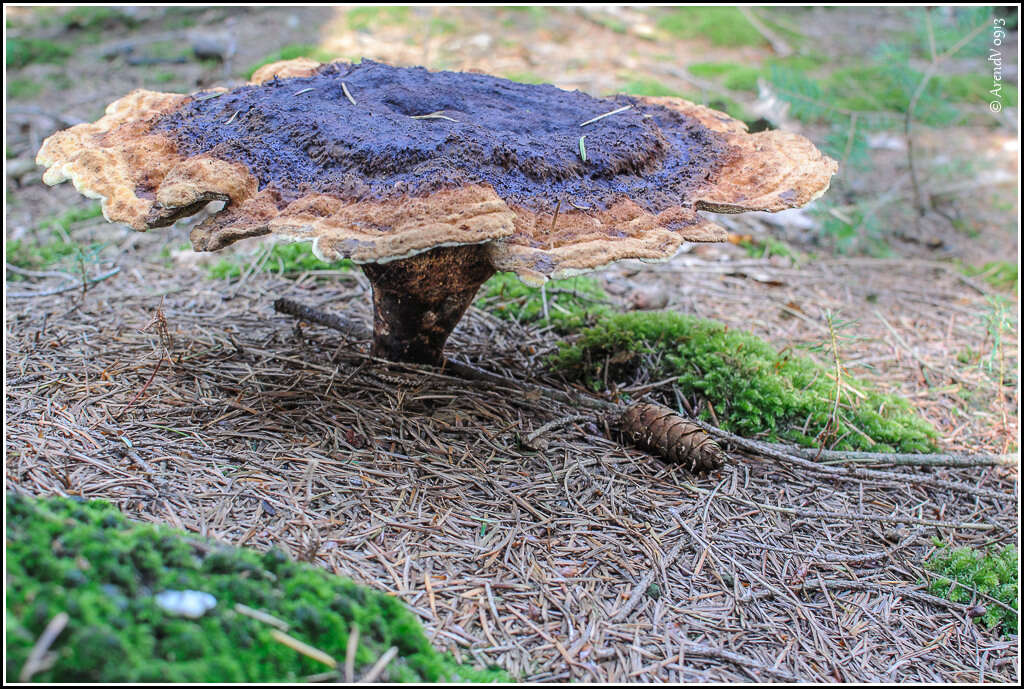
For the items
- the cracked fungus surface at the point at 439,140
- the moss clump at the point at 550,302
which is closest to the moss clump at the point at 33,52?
the cracked fungus surface at the point at 439,140

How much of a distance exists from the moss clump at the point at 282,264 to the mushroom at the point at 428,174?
1.21 meters

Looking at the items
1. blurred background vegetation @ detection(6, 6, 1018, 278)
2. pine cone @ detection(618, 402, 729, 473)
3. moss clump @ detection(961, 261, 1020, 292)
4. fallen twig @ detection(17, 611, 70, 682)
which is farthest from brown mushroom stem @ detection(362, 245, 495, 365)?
moss clump @ detection(961, 261, 1020, 292)

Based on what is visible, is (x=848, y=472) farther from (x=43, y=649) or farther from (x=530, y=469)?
(x=43, y=649)

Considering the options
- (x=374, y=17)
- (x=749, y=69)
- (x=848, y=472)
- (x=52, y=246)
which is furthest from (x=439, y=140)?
(x=374, y=17)

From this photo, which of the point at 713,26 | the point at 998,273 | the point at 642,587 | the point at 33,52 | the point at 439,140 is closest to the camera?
the point at 642,587

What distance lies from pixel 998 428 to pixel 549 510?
91.9 inches

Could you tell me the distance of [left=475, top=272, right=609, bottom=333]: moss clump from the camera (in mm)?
3635

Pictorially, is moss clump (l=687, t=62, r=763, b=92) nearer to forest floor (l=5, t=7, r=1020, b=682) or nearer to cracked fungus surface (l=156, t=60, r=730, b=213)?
forest floor (l=5, t=7, r=1020, b=682)

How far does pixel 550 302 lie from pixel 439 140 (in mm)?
1709

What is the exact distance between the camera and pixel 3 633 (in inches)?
45.8

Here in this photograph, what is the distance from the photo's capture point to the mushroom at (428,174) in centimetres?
197

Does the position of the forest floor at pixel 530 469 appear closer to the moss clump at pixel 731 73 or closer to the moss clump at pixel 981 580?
the moss clump at pixel 981 580

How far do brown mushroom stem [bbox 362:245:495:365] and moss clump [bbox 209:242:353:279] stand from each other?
127 centimetres

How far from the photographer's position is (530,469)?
8.14 ft
